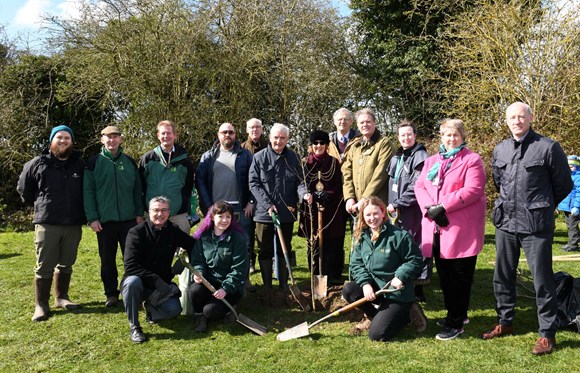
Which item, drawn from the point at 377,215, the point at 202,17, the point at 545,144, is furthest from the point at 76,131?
the point at 545,144

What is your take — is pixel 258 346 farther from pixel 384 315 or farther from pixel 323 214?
pixel 323 214

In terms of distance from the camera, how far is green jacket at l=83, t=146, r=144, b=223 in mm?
5082

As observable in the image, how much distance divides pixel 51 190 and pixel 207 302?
2.07 meters

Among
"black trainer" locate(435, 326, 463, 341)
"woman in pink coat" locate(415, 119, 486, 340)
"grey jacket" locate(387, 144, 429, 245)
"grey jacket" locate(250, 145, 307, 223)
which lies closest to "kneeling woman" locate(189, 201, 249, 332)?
"grey jacket" locate(250, 145, 307, 223)

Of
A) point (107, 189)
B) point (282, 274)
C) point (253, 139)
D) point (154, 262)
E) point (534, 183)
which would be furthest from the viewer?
point (253, 139)

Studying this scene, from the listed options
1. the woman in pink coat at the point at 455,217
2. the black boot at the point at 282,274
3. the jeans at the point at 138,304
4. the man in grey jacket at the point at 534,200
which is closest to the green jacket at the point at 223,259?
the jeans at the point at 138,304

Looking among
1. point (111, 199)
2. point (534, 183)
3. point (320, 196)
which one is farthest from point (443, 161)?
point (111, 199)

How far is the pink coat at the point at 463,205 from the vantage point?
400 centimetres

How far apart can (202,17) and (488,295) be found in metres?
9.85

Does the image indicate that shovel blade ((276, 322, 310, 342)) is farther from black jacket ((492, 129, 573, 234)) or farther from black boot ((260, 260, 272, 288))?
black jacket ((492, 129, 573, 234))

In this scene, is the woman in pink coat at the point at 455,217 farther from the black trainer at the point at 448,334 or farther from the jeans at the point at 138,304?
Answer: the jeans at the point at 138,304

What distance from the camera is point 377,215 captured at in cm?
423

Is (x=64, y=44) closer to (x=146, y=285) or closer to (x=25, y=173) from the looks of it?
(x=25, y=173)

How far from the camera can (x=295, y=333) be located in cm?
425
